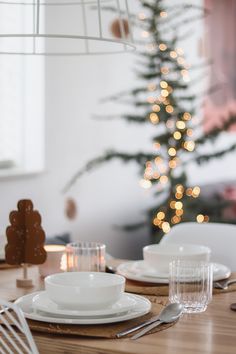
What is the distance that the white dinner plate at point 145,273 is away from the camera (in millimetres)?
2109

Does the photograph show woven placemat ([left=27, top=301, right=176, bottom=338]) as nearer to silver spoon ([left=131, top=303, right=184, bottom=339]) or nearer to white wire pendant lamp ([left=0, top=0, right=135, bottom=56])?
silver spoon ([left=131, top=303, right=184, bottom=339])

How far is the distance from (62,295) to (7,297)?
0.33 m

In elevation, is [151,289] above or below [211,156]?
below

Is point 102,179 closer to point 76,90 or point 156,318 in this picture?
point 76,90

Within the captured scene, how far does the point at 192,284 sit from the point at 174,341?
12.2 inches

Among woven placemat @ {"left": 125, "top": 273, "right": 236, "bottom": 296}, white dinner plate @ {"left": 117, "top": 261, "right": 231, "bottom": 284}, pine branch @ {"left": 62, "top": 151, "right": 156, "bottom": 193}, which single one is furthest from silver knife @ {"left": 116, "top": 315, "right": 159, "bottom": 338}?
pine branch @ {"left": 62, "top": 151, "right": 156, "bottom": 193}

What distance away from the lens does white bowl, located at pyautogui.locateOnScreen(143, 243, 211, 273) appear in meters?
2.11

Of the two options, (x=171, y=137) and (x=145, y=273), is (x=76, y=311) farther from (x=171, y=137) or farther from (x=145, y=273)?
(x=171, y=137)

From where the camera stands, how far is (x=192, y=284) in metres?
1.86

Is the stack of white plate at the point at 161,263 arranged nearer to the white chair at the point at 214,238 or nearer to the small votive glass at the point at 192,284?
the small votive glass at the point at 192,284

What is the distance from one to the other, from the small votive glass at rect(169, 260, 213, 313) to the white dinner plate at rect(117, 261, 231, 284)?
214 mm

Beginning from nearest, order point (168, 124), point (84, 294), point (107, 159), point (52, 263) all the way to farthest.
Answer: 1. point (84, 294)
2. point (52, 263)
3. point (107, 159)
4. point (168, 124)

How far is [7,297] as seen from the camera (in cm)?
198

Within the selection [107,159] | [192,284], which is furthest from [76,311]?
[107,159]
